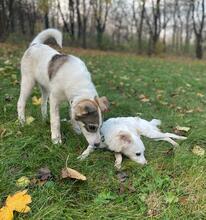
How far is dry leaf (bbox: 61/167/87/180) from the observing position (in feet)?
13.0

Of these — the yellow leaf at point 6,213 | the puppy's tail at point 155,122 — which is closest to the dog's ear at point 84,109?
the yellow leaf at point 6,213

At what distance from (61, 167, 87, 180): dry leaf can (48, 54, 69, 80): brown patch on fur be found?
66.0 inches

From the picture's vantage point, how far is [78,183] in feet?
13.2

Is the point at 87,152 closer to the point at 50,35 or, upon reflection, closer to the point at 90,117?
the point at 90,117

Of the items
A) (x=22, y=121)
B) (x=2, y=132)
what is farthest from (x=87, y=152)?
(x=22, y=121)

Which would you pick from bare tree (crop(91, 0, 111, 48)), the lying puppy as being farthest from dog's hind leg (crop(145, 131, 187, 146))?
bare tree (crop(91, 0, 111, 48))

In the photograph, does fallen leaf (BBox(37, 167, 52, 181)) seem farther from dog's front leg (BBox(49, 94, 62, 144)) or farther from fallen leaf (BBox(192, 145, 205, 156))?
fallen leaf (BBox(192, 145, 205, 156))

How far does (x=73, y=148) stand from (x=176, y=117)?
9.00ft

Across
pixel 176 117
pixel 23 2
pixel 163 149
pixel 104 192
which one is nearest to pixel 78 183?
pixel 104 192

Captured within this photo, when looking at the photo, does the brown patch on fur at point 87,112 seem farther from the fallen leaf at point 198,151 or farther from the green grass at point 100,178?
the fallen leaf at point 198,151

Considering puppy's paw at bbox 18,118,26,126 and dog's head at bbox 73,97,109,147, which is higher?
dog's head at bbox 73,97,109,147

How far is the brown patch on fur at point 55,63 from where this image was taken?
532cm

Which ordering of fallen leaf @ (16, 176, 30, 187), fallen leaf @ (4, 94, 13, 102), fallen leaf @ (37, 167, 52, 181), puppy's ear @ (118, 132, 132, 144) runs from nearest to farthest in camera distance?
fallen leaf @ (16, 176, 30, 187) → fallen leaf @ (37, 167, 52, 181) → puppy's ear @ (118, 132, 132, 144) → fallen leaf @ (4, 94, 13, 102)

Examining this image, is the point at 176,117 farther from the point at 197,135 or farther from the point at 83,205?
the point at 83,205
